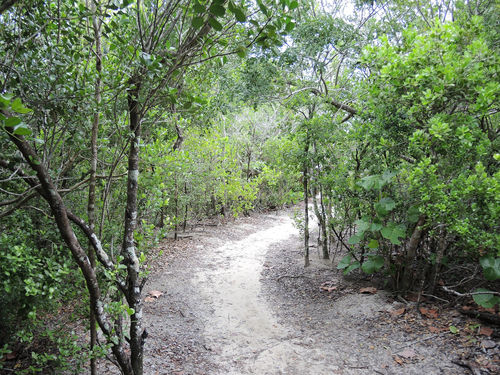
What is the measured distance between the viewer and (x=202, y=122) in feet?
25.4

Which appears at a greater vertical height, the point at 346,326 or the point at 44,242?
the point at 44,242

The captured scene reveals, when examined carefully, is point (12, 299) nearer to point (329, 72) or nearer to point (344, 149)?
point (344, 149)

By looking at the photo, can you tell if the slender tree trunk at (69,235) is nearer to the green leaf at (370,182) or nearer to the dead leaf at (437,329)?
the green leaf at (370,182)

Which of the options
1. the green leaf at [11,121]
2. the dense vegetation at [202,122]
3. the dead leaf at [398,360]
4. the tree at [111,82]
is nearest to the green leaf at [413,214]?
the dense vegetation at [202,122]

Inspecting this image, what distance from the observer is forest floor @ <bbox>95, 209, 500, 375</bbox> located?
3.80m

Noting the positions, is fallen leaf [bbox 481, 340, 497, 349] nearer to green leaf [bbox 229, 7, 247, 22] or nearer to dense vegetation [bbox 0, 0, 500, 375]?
dense vegetation [bbox 0, 0, 500, 375]

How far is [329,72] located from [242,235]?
6.60 metres

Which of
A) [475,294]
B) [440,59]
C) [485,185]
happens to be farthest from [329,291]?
[440,59]

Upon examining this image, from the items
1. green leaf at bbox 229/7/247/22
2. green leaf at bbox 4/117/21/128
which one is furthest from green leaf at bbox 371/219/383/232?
green leaf at bbox 4/117/21/128

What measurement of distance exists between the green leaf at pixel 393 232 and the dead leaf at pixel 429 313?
1.07m

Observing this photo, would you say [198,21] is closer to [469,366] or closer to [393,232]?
[393,232]

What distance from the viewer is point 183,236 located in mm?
10625

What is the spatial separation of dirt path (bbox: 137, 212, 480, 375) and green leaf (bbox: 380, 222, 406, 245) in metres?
1.18

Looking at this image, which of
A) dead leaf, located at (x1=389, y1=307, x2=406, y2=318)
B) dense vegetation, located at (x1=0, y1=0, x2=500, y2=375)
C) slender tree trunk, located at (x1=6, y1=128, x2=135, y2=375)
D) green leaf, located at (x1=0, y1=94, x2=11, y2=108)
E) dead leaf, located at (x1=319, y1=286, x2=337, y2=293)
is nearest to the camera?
green leaf, located at (x1=0, y1=94, x2=11, y2=108)
